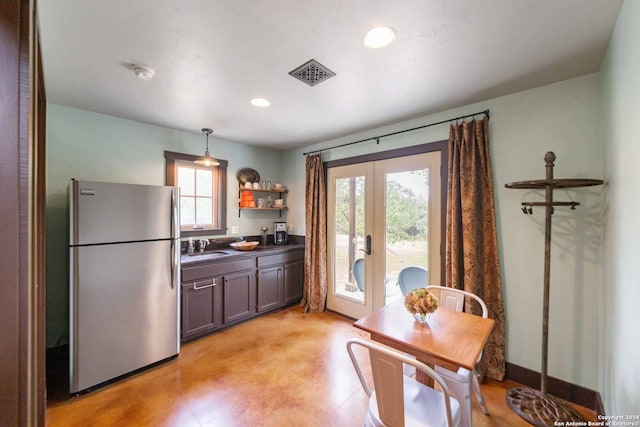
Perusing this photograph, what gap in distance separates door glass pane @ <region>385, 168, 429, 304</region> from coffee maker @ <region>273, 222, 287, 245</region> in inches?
68.6

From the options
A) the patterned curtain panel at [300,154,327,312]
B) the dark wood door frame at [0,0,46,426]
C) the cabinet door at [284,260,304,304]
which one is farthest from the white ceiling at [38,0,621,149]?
the cabinet door at [284,260,304,304]

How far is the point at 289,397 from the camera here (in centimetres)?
202

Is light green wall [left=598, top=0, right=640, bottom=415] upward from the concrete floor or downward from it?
upward

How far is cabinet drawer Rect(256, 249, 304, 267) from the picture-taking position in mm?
3453

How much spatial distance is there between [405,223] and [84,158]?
3.40 meters

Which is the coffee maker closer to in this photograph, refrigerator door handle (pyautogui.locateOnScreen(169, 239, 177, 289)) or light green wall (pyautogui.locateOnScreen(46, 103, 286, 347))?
light green wall (pyautogui.locateOnScreen(46, 103, 286, 347))

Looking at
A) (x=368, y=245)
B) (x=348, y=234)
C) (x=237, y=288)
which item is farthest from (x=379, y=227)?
(x=237, y=288)

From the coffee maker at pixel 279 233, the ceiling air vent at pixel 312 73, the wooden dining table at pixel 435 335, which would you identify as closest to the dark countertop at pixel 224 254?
the coffee maker at pixel 279 233

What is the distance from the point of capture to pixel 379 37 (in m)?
1.51

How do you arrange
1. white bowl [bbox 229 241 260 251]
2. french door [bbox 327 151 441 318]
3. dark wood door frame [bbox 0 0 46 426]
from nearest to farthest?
dark wood door frame [bbox 0 0 46 426], french door [bbox 327 151 441 318], white bowl [bbox 229 241 260 251]

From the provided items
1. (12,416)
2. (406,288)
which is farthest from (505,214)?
(12,416)

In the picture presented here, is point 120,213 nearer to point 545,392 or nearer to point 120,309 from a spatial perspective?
point 120,309

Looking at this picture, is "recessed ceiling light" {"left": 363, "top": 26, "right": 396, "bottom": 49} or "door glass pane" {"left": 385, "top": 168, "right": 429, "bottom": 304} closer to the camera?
"recessed ceiling light" {"left": 363, "top": 26, "right": 396, "bottom": 49}

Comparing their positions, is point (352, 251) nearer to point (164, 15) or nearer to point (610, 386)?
point (610, 386)
